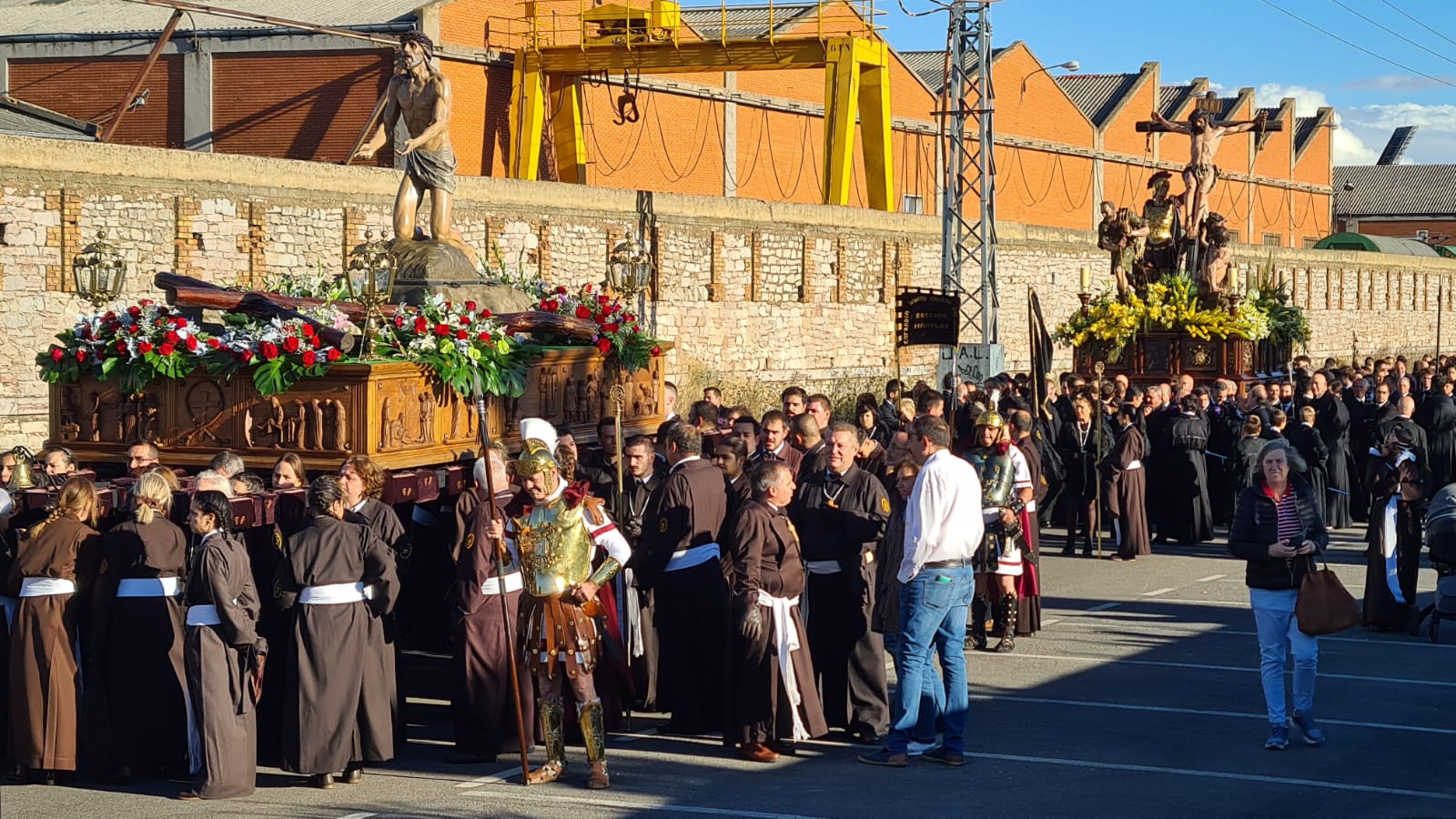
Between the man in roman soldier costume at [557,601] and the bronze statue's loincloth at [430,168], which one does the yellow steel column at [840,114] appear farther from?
the man in roman soldier costume at [557,601]

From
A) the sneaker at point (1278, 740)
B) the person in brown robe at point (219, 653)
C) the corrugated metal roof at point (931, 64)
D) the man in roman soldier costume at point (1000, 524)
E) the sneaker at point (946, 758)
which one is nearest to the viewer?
the person in brown robe at point (219, 653)

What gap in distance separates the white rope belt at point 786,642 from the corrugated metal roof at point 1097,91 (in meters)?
53.2

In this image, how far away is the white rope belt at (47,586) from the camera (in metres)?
9.02

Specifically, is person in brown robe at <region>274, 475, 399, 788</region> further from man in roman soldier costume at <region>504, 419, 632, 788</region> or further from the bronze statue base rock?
the bronze statue base rock

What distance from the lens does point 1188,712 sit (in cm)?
1066

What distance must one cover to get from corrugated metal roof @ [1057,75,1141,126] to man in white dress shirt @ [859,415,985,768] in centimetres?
5320

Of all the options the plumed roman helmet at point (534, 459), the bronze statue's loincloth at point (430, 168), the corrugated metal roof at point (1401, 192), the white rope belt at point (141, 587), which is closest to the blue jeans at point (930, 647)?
the plumed roman helmet at point (534, 459)

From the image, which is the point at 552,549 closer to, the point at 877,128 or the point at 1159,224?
the point at 1159,224

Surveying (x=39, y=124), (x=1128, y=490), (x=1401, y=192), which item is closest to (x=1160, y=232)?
(x=1128, y=490)

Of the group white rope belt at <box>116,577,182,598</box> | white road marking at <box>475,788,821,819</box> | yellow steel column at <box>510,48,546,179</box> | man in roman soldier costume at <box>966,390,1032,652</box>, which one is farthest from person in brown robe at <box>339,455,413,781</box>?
yellow steel column at <box>510,48,546,179</box>

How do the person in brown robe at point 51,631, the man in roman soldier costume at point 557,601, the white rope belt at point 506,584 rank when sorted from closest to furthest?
the man in roman soldier costume at point 557,601 < the person in brown robe at point 51,631 < the white rope belt at point 506,584

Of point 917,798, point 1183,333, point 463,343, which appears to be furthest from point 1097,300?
point 917,798

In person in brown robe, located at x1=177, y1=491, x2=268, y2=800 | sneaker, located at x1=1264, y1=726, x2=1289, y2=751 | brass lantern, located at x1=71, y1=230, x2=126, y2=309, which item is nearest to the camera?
person in brown robe, located at x1=177, y1=491, x2=268, y2=800

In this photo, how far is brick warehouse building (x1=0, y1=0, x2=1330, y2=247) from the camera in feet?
116
